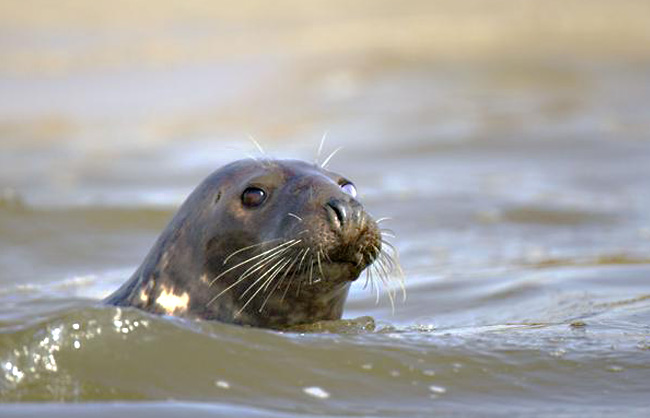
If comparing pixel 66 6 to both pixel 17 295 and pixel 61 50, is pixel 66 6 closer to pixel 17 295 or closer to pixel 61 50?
pixel 61 50

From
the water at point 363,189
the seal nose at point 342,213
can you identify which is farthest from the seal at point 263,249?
the water at point 363,189

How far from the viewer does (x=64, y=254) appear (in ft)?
29.8

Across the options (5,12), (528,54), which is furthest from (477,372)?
(5,12)

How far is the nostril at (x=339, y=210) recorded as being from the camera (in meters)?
5.35

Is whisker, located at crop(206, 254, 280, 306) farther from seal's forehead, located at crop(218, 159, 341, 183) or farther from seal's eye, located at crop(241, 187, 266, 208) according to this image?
seal's forehead, located at crop(218, 159, 341, 183)

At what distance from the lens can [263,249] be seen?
18.0ft

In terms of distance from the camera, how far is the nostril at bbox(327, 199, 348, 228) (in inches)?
210

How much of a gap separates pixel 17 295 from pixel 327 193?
9.22ft

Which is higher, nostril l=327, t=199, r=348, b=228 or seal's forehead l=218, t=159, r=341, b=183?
seal's forehead l=218, t=159, r=341, b=183

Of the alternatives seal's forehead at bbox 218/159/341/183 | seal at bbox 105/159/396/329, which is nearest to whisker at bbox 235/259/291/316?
seal at bbox 105/159/396/329

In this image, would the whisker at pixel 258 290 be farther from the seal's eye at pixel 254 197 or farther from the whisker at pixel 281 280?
the seal's eye at pixel 254 197

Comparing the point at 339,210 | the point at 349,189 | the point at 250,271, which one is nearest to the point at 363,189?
the point at 349,189

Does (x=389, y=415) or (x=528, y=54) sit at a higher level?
(x=528, y=54)

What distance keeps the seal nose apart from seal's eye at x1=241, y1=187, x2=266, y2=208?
0.34 meters
